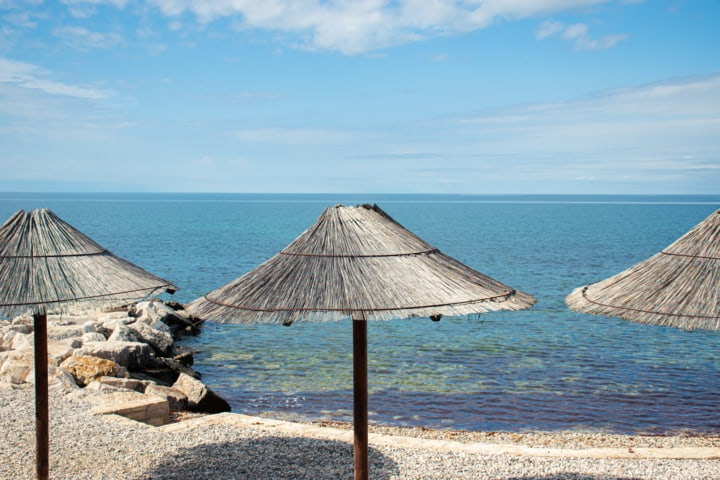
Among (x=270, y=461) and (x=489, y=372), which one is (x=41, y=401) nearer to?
(x=270, y=461)

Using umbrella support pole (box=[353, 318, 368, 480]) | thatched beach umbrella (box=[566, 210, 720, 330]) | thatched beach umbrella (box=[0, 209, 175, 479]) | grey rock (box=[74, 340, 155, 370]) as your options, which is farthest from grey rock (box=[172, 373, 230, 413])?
thatched beach umbrella (box=[566, 210, 720, 330])

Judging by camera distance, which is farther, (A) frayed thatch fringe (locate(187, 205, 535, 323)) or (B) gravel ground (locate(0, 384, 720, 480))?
(B) gravel ground (locate(0, 384, 720, 480))

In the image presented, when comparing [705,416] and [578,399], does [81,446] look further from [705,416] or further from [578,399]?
[705,416]

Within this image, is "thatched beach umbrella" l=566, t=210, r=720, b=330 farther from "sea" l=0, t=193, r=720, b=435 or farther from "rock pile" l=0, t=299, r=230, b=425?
"rock pile" l=0, t=299, r=230, b=425

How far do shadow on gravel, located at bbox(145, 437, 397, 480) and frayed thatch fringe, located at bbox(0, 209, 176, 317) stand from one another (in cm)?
238

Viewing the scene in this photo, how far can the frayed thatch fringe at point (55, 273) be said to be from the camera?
6875 mm

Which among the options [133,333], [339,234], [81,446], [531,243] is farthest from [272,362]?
[531,243]

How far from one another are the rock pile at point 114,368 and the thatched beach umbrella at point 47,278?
3.01 meters

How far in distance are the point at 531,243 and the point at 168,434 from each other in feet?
186

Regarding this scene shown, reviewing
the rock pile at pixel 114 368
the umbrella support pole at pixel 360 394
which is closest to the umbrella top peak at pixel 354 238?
the umbrella support pole at pixel 360 394

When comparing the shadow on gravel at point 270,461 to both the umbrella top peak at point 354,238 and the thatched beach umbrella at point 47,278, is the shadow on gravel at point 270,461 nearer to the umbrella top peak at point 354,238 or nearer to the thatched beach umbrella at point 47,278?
the thatched beach umbrella at point 47,278

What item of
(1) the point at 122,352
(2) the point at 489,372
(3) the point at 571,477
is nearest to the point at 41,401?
(3) the point at 571,477

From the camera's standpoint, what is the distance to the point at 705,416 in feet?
46.4

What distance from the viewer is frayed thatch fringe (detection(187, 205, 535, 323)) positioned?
245 inches
